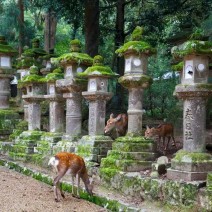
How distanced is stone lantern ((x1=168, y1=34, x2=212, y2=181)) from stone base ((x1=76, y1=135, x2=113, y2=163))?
8.19 ft

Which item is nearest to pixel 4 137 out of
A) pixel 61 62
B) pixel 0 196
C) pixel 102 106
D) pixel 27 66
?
pixel 27 66

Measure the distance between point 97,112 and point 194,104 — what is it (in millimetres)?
2985

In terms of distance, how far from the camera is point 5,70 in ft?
45.9

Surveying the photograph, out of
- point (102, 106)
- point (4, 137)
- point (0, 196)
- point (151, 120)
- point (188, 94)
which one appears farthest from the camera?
point (151, 120)

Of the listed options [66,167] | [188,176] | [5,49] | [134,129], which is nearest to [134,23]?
[5,49]

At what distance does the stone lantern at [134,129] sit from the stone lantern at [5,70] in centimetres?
699

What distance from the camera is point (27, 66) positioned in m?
13.9

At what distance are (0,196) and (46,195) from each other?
0.82m

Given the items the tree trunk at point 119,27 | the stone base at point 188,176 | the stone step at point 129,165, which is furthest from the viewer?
the tree trunk at point 119,27

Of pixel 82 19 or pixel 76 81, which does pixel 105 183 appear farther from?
pixel 82 19

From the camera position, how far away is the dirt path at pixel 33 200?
641 centimetres

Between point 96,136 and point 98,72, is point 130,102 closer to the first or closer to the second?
point 98,72

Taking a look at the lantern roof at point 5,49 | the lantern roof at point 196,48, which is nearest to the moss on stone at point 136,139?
the lantern roof at point 196,48

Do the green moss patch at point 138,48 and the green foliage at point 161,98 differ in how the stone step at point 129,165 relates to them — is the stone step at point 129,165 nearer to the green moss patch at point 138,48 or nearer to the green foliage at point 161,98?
the green moss patch at point 138,48
